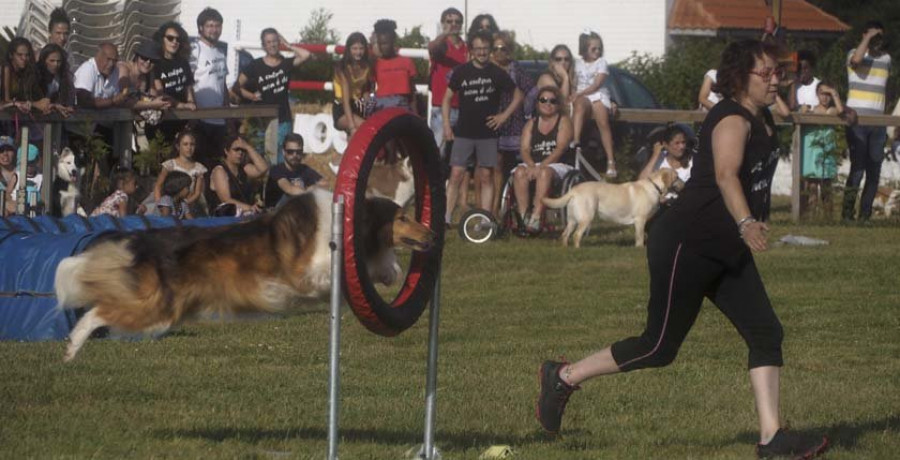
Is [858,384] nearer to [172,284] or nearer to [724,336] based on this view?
[724,336]

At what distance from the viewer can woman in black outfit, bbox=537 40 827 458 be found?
6844 mm

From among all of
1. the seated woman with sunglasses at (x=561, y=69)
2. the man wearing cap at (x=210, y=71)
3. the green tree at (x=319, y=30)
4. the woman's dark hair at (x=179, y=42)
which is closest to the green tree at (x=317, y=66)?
the green tree at (x=319, y=30)

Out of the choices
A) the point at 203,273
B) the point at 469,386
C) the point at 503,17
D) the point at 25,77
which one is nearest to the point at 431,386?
the point at 203,273

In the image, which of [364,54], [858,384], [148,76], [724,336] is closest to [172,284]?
[858,384]

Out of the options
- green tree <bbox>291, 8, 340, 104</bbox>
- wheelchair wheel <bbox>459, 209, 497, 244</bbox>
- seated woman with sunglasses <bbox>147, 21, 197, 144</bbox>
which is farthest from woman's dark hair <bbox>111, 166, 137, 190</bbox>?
green tree <bbox>291, 8, 340, 104</bbox>

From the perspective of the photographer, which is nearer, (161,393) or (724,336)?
(161,393)

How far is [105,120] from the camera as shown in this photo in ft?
49.8

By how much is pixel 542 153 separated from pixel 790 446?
10.9 meters

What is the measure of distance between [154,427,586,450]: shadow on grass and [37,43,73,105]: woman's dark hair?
7.66 m

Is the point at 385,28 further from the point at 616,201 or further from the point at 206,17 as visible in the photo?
the point at 616,201

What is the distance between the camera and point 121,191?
47.5 feet

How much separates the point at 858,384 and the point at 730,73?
303 centimetres

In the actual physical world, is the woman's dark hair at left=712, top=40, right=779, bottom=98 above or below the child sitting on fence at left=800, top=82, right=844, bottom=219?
above

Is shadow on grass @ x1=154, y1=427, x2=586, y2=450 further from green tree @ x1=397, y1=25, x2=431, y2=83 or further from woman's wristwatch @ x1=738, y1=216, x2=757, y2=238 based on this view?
green tree @ x1=397, y1=25, x2=431, y2=83
